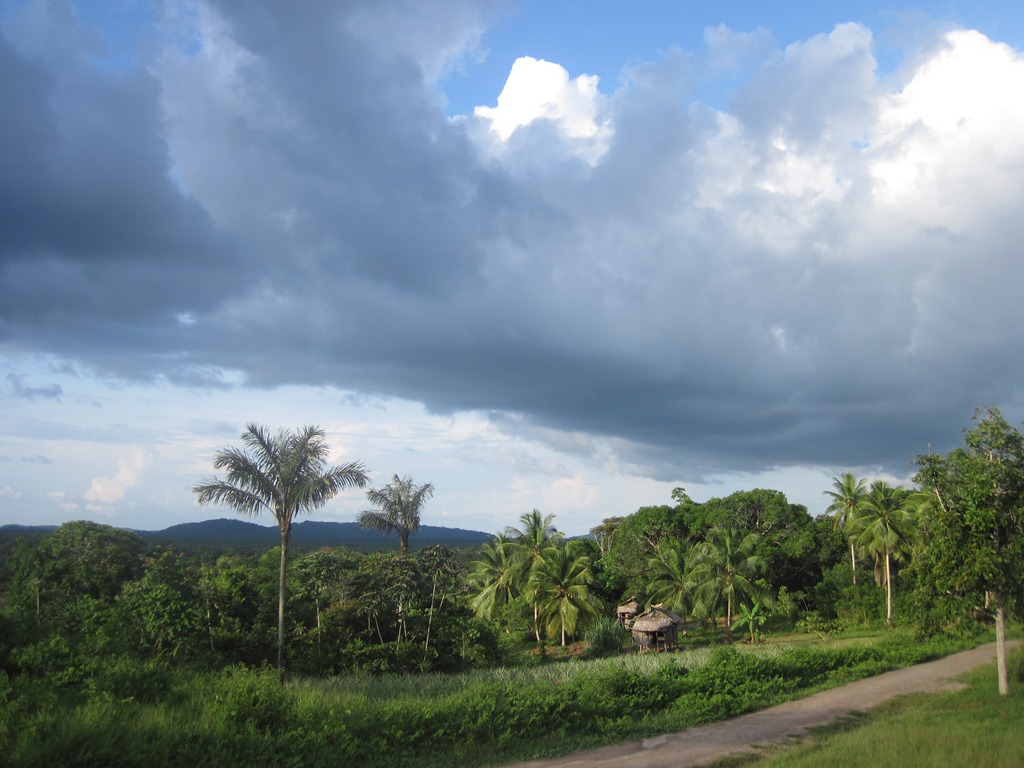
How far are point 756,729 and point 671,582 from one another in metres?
28.5

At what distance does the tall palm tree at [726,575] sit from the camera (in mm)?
37781

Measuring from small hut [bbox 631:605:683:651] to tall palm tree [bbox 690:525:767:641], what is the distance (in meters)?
4.77

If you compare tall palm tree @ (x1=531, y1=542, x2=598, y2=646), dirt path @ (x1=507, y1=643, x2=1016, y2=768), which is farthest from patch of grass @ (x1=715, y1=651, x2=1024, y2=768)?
tall palm tree @ (x1=531, y1=542, x2=598, y2=646)

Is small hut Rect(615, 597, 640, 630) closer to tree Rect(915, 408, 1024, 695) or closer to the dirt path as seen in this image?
the dirt path

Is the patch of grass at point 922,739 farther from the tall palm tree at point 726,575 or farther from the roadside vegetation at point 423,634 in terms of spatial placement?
the tall palm tree at point 726,575

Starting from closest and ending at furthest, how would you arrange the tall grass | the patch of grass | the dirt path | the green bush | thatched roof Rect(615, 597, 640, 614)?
the tall grass → the patch of grass → the green bush → the dirt path → thatched roof Rect(615, 597, 640, 614)

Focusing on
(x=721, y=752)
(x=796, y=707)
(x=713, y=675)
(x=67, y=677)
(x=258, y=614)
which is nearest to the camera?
(x=721, y=752)

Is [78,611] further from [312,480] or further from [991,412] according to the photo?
[991,412]

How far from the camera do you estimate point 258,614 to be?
24.1 meters

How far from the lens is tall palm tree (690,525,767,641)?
1487 inches

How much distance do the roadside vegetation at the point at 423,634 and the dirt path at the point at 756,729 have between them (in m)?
0.58

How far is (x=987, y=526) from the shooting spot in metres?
15.0

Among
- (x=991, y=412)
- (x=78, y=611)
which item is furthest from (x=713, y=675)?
(x=78, y=611)

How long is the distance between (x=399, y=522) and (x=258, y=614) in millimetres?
12083
